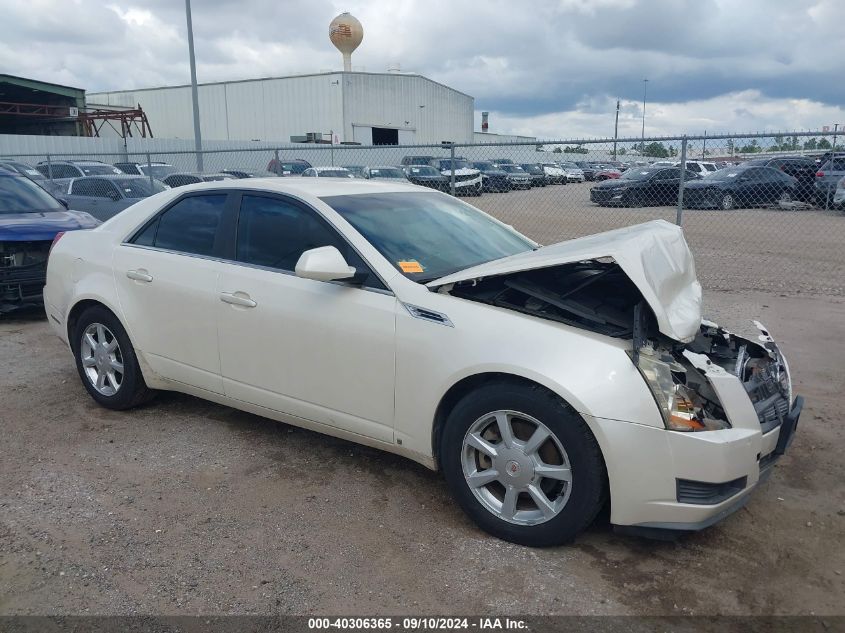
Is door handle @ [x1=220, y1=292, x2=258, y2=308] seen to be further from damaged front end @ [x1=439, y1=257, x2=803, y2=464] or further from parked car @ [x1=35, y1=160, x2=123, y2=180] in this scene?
parked car @ [x1=35, y1=160, x2=123, y2=180]

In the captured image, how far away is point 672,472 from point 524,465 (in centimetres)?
61

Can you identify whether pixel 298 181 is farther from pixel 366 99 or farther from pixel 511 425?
pixel 366 99

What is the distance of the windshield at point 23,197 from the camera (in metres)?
8.06

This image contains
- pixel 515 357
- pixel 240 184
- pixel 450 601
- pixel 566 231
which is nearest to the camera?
pixel 450 601

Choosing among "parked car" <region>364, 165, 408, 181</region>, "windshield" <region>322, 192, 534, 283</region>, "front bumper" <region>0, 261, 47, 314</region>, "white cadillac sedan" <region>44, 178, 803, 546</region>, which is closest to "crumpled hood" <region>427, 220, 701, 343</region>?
"white cadillac sedan" <region>44, 178, 803, 546</region>

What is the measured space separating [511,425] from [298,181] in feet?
6.98

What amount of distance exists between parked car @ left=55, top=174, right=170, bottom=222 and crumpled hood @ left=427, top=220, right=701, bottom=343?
11.1m

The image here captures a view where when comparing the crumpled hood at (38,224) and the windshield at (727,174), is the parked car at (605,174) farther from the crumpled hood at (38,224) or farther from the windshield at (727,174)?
the crumpled hood at (38,224)

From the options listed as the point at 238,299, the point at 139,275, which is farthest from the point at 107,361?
the point at 238,299

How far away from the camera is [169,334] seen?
4.31 meters

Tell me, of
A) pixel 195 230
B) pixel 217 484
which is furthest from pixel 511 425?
pixel 195 230

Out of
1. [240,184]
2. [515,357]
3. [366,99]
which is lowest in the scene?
[515,357]

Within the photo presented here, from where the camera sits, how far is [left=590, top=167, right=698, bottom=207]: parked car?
16.6 metres

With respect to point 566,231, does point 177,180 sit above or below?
above
